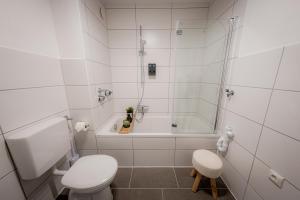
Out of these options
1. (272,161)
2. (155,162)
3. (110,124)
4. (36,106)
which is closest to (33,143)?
(36,106)

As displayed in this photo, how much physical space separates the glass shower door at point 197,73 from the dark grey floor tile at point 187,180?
1.64ft

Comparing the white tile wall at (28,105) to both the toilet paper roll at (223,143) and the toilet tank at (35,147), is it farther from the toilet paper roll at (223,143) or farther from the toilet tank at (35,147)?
the toilet paper roll at (223,143)

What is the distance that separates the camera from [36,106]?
98cm

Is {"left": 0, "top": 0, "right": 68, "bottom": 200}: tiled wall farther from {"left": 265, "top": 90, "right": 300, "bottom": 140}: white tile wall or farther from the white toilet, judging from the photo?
{"left": 265, "top": 90, "right": 300, "bottom": 140}: white tile wall

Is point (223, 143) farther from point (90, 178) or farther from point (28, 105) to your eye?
point (28, 105)

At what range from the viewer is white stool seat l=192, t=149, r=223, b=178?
3.65 ft

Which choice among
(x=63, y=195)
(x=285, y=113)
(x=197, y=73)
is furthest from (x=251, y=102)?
(x=63, y=195)

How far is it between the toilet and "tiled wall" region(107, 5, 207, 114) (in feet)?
4.05

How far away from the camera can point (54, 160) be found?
100 cm

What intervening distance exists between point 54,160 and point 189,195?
52.2 inches

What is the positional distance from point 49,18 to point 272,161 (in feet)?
7.29

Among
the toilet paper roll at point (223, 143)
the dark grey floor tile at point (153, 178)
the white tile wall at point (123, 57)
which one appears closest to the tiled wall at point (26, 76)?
the dark grey floor tile at point (153, 178)

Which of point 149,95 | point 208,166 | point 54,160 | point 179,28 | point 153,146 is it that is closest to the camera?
point 54,160

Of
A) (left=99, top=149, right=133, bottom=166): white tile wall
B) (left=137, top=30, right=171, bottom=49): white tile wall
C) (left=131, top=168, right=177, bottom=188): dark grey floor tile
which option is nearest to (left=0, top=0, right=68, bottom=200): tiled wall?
(left=99, top=149, right=133, bottom=166): white tile wall
